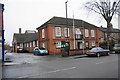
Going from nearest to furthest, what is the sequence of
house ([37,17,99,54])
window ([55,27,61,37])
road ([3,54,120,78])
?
road ([3,54,120,78]) < house ([37,17,99,54]) < window ([55,27,61,37])

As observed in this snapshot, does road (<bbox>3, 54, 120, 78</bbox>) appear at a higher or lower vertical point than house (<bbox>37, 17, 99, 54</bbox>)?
lower

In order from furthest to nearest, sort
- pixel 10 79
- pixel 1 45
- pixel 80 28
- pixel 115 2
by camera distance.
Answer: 1. pixel 80 28
2. pixel 115 2
3. pixel 1 45
4. pixel 10 79

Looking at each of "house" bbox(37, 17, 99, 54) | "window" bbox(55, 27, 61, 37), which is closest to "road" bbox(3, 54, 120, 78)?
"house" bbox(37, 17, 99, 54)

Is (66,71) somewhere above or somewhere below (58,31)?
below

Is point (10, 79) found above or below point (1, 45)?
below

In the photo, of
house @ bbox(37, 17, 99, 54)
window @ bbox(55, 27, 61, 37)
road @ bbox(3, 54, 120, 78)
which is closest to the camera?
road @ bbox(3, 54, 120, 78)

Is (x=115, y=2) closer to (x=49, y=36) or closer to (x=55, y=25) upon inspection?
(x=55, y=25)

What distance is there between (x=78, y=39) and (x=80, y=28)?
113 inches

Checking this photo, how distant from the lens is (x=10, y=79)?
723cm

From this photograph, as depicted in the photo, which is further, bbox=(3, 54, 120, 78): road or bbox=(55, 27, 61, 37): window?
bbox=(55, 27, 61, 37): window

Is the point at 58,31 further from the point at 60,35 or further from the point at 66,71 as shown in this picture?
the point at 66,71

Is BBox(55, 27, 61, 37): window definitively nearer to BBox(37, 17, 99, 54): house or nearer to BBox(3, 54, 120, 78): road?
BBox(37, 17, 99, 54): house

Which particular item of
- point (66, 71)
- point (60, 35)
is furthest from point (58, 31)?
point (66, 71)

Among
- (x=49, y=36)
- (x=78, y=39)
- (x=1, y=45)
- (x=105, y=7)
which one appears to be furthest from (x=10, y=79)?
(x=105, y=7)
